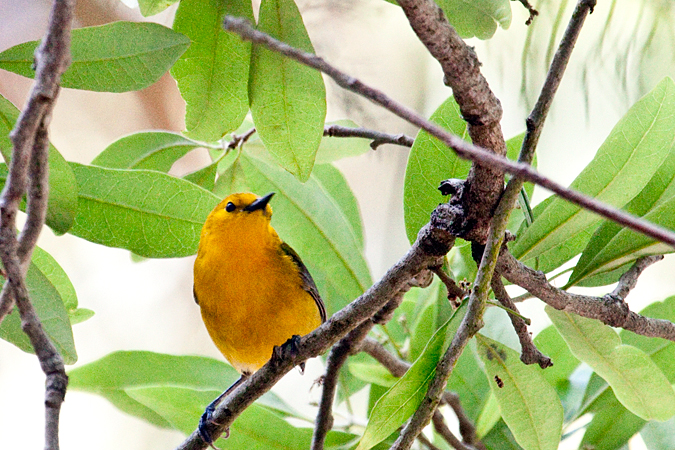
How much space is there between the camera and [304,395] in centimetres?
276

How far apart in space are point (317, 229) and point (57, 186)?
1.69 ft

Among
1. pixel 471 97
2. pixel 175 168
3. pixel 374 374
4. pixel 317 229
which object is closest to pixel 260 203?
pixel 317 229

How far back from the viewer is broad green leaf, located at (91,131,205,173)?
116 centimetres

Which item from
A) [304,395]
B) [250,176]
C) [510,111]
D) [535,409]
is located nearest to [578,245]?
[535,409]

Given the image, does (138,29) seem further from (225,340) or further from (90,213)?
(225,340)

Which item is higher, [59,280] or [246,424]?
[59,280]

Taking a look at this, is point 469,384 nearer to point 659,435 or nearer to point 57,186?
point 659,435

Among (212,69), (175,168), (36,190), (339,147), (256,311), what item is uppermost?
(175,168)

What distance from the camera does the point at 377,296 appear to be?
0.72 metres

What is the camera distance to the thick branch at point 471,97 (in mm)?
556

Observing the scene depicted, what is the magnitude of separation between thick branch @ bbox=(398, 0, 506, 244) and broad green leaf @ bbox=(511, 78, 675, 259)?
17cm

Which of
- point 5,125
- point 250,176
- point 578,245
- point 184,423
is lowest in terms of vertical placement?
point 184,423

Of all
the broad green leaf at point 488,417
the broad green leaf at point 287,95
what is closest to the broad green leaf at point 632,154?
the broad green leaf at point 287,95

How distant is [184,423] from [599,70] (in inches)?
37.8
